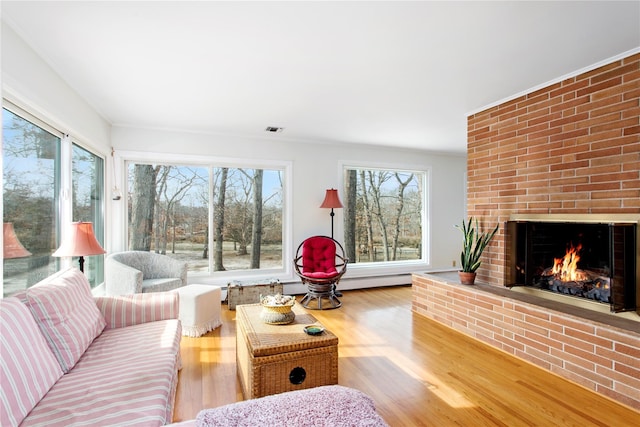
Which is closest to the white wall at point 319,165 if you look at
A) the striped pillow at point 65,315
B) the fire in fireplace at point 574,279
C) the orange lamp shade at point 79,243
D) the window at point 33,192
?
the window at point 33,192

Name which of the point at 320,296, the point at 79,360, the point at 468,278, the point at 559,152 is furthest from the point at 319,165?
the point at 79,360

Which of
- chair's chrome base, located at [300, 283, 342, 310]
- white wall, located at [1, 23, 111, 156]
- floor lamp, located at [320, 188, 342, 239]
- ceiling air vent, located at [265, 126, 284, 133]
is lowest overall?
chair's chrome base, located at [300, 283, 342, 310]

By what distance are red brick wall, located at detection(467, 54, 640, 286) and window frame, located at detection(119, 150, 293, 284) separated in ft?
8.53

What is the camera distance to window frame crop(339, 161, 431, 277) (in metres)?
5.49

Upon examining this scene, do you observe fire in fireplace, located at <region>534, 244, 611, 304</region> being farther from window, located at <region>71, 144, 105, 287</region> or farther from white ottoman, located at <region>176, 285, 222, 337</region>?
window, located at <region>71, 144, 105, 287</region>

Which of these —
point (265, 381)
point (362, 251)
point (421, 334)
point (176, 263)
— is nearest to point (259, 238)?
point (176, 263)

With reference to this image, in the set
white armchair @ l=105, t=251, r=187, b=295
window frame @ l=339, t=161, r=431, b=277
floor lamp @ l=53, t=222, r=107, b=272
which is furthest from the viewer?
window frame @ l=339, t=161, r=431, b=277

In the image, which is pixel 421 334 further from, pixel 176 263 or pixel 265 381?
pixel 176 263

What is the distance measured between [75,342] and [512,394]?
Answer: 9.06 feet

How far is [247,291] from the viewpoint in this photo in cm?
434

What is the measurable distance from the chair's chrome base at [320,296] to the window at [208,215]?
2.79ft

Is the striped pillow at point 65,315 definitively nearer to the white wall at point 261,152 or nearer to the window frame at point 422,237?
the white wall at point 261,152

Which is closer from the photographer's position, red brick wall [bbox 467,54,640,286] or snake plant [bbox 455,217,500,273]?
red brick wall [bbox 467,54,640,286]

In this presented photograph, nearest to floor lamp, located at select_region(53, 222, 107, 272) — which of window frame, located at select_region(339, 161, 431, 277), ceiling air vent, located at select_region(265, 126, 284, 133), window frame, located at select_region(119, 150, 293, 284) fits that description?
window frame, located at select_region(119, 150, 293, 284)
